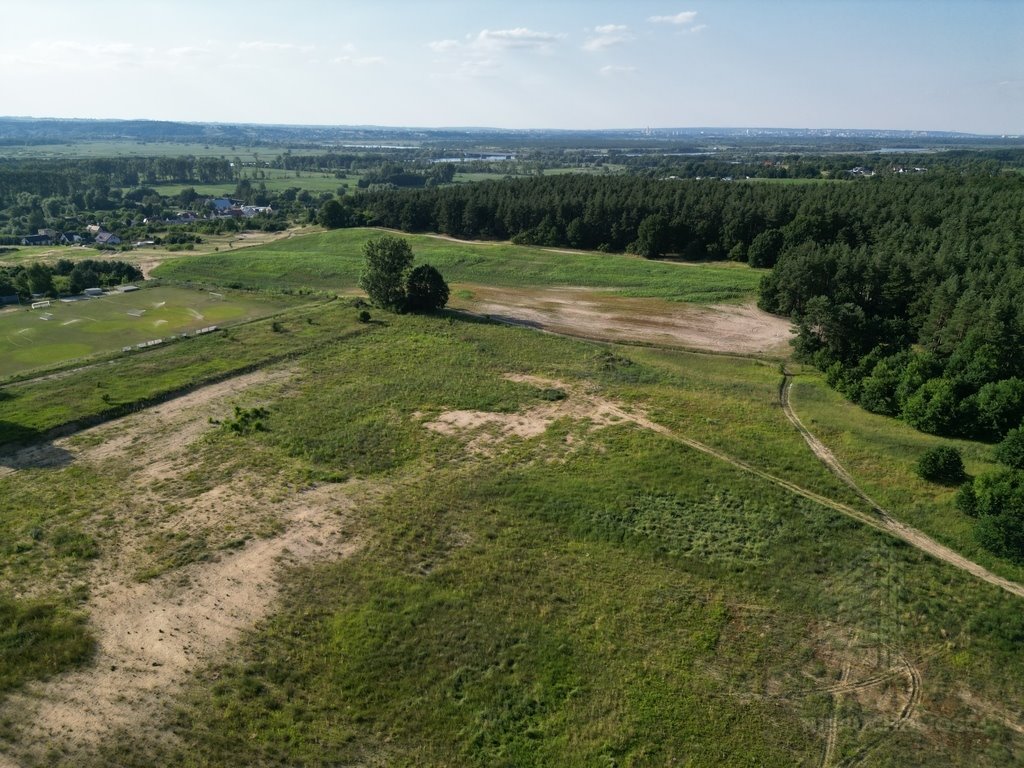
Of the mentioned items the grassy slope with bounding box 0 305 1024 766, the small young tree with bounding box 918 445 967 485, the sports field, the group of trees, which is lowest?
the grassy slope with bounding box 0 305 1024 766

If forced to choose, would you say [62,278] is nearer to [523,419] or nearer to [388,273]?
[388,273]

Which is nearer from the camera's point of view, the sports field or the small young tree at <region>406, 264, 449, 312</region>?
the sports field

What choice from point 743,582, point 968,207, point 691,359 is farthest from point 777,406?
point 968,207

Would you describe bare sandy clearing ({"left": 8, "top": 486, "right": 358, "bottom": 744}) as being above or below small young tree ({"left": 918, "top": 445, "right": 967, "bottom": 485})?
below

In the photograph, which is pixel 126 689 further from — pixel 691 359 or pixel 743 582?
pixel 691 359

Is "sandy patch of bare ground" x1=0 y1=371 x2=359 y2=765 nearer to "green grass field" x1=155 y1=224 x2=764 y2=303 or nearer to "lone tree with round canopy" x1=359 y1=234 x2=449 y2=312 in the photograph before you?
"lone tree with round canopy" x1=359 y1=234 x2=449 y2=312

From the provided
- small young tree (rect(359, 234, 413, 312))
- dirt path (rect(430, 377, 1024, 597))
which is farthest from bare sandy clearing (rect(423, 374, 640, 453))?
small young tree (rect(359, 234, 413, 312))
